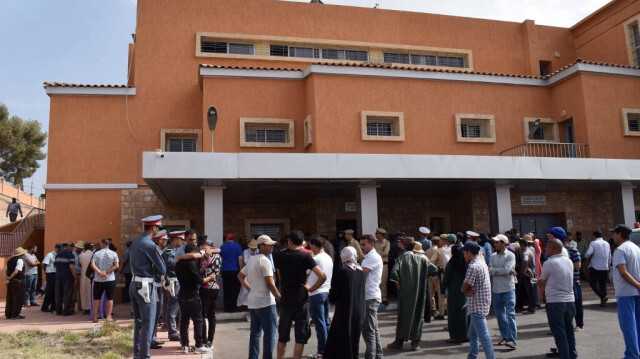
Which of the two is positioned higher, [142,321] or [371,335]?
[142,321]

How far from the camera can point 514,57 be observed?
21.0 meters

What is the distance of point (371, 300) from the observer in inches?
283

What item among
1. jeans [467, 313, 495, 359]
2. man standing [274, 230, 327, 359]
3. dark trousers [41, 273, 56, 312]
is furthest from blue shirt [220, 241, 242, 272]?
jeans [467, 313, 495, 359]

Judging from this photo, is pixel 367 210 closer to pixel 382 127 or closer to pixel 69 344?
pixel 382 127

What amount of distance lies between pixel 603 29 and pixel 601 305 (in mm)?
13951

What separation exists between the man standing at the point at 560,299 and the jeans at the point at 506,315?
1202mm

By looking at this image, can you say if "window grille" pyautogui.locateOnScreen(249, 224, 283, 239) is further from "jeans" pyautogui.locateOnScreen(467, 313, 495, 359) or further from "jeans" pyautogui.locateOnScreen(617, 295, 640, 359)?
"jeans" pyautogui.locateOnScreen(617, 295, 640, 359)

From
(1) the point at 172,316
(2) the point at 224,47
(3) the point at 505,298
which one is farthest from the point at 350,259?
(2) the point at 224,47

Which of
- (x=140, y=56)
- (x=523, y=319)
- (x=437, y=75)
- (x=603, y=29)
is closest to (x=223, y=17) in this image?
(x=140, y=56)

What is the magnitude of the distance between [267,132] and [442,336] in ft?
32.2

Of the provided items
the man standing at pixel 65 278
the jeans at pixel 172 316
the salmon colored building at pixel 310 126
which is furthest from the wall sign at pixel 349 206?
the jeans at pixel 172 316

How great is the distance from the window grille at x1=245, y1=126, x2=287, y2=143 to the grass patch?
8055mm

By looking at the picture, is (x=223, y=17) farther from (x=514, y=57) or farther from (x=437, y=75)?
(x=514, y=57)

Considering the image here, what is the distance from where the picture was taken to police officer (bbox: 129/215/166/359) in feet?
21.9
